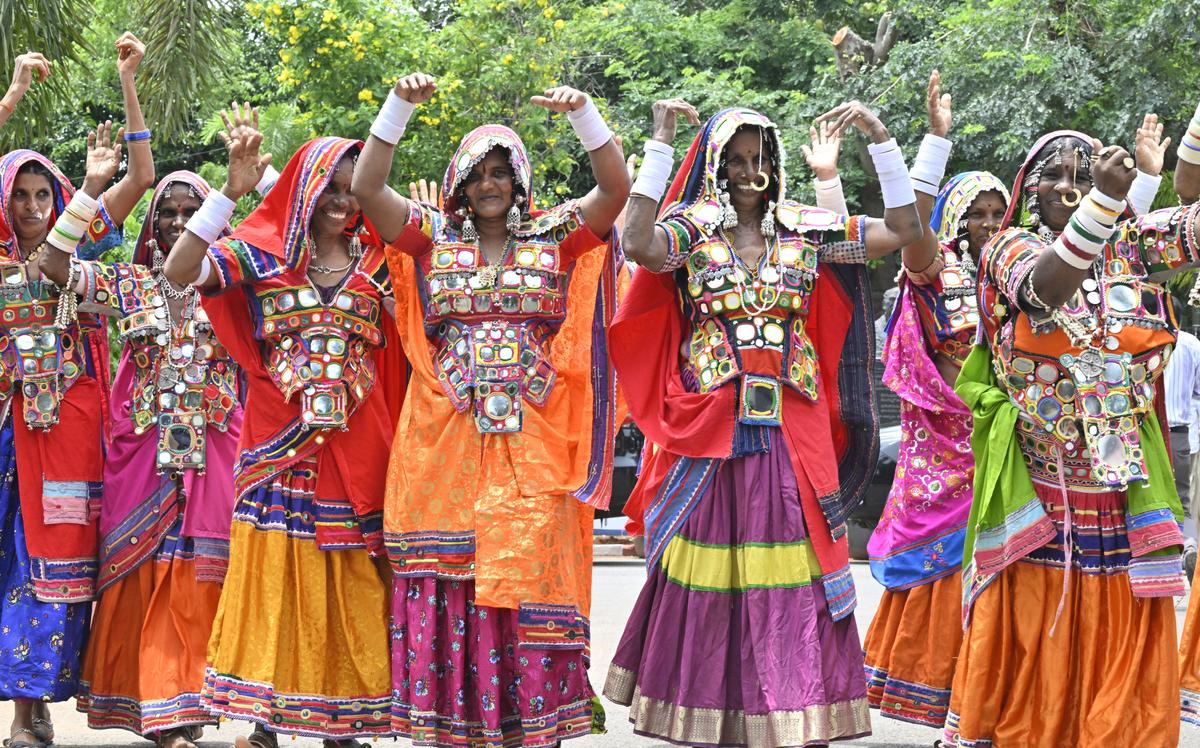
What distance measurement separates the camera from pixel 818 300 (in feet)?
22.9

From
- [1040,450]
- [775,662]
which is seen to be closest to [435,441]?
[775,662]

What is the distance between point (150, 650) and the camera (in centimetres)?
770

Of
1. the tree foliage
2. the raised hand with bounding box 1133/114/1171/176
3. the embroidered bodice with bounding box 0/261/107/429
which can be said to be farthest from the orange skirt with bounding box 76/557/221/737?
the tree foliage

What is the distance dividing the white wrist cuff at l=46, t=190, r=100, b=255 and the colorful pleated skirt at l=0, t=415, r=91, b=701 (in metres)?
0.89

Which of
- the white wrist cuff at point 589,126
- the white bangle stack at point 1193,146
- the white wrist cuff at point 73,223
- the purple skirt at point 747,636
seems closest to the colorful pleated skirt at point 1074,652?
the purple skirt at point 747,636

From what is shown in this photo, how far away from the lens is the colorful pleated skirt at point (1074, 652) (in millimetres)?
6297

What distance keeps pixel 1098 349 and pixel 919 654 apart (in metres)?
2.05

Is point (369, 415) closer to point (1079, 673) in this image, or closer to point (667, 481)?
point (667, 481)

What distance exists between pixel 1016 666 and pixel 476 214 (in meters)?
2.85

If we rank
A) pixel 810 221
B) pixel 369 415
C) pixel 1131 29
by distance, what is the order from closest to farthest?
1. pixel 810 221
2. pixel 369 415
3. pixel 1131 29

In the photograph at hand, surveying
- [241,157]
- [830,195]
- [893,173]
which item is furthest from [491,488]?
[893,173]

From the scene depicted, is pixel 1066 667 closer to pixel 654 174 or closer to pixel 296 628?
pixel 654 174

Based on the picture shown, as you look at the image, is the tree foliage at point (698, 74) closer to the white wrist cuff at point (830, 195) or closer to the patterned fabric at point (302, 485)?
the patterned fabric at point (302, 485)

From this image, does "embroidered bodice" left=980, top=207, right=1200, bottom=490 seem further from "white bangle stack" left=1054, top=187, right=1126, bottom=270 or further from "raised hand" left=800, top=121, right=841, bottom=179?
"raised hand" left=800, top=121, right=841, bottom=179
